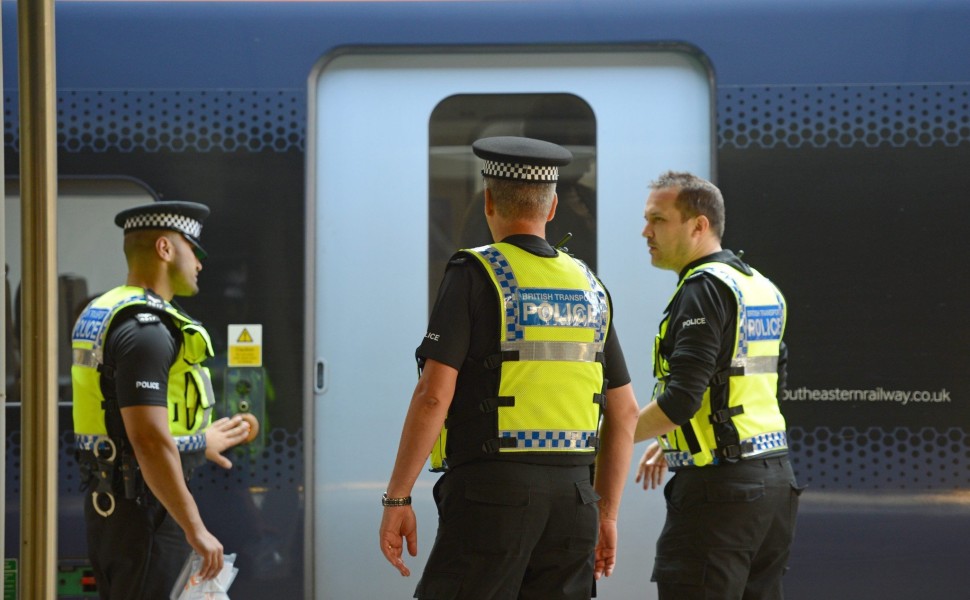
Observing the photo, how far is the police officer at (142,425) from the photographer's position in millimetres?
3074

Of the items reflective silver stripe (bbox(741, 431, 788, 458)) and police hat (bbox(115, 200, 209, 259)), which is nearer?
reflective silver stripe (bbox(741, 431, 788, 458))

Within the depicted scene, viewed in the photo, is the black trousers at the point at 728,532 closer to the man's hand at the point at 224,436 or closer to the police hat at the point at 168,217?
the man's hand at the point at 224,436

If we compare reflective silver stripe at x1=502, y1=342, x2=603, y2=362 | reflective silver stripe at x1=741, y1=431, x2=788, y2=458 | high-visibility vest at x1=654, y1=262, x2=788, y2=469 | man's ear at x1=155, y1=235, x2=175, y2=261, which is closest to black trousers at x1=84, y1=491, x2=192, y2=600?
man's ear at x1=155, y1=235, x2=175, y2=261

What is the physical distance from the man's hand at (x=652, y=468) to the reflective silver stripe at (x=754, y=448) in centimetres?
36

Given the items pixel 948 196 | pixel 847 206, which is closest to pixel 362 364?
pixel 847 206

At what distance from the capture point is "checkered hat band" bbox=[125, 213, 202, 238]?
3.41 metres

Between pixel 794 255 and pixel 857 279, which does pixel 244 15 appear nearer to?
pixel 794 255

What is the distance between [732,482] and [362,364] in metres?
1.43

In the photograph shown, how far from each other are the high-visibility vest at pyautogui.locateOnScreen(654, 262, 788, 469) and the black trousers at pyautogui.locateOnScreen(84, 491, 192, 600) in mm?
1633

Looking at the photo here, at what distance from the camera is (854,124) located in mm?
3730

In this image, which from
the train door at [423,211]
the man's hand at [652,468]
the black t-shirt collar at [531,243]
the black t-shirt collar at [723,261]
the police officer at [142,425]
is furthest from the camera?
the train door at [423,211]

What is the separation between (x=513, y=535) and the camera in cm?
251

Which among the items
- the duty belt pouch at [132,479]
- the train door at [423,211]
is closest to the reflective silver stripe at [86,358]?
the duty belt pouch at [132,479]

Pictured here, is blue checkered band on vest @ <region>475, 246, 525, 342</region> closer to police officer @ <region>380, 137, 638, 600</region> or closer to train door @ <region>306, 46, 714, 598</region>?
police officer @ <region>380, 137, 638, 600</region>
